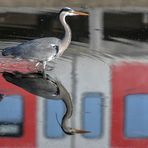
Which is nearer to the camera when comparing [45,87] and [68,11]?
[68,11]

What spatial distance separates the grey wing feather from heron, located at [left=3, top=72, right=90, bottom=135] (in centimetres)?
A: 16

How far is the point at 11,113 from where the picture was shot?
568cm

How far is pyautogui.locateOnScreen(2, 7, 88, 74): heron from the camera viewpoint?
18.4 feet

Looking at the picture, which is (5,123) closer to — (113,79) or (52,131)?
(52,131)

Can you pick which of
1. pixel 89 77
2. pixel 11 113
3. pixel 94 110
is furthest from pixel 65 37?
pixel 11 113

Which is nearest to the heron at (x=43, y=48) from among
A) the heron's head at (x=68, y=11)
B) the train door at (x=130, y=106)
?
the heron's head at (x=68, y=11)

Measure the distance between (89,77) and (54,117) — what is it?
377 millimetres

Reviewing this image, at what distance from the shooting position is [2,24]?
5.64 metres

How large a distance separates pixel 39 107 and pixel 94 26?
70 centimetres

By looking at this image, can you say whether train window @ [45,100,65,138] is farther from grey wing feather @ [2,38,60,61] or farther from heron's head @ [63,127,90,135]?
grey wing feather @ [2,38,60,61]

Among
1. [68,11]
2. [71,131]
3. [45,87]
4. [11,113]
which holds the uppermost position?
[68,11]

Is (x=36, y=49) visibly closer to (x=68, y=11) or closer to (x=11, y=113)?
(x=68, y=11)

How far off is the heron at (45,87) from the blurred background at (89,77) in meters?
0.03

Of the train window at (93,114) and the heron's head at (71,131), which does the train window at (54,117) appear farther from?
the train window at (93,114)
